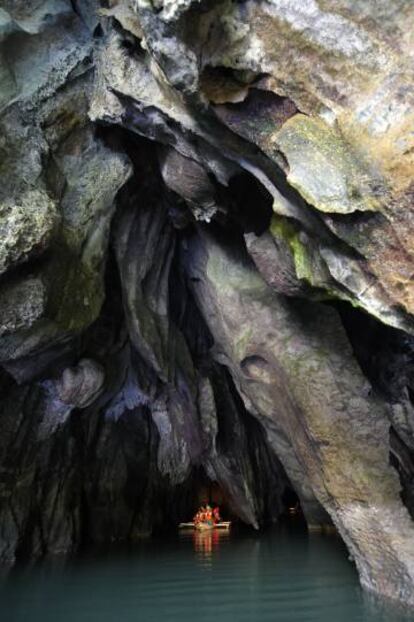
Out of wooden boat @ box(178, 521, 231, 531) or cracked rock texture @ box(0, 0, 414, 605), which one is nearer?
cracked rock texture @ box(0, 0, 414, 605)

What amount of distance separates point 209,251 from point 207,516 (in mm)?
15017

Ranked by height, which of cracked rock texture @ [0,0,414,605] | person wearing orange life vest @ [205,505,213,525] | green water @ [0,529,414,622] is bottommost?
green water @ [0,529,414,622]

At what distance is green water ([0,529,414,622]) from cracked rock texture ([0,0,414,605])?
86 cm

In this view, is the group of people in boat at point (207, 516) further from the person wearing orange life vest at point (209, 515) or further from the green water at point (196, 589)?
the green water at point (196, 589)

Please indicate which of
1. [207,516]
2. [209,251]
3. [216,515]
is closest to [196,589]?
[209,251]

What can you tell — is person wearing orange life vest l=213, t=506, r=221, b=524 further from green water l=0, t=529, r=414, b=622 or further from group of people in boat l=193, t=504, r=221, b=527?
green water l=0, t=529, r=414, b=622

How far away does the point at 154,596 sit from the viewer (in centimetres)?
710

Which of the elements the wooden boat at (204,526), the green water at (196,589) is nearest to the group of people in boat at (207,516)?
the wooden boat at (204,526)

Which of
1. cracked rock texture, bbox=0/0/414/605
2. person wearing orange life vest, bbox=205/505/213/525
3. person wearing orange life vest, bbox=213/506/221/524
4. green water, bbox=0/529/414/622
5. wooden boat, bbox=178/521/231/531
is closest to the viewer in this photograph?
cracked rock texture, bbox=0/0/414/605

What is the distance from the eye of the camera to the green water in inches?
233

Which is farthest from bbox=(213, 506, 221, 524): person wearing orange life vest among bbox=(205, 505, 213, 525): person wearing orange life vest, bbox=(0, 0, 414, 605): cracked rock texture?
bbox=(0, 0, 414, 605): cracked rock texture

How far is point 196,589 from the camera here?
24.2ft

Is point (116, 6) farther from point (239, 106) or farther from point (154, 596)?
point (154, 596)

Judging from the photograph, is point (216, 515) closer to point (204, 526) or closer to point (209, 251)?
point (204, 526)
